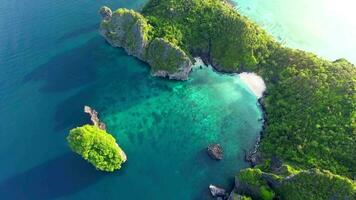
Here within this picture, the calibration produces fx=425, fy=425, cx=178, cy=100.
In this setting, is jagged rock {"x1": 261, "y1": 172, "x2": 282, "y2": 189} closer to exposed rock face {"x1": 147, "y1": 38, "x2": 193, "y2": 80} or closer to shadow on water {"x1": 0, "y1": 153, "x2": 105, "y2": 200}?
shadow on water {"x1": 0, "y1": 153, "x2": 105, "y2": 200}

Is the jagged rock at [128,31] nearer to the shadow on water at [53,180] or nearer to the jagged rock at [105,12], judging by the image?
the jagged rock at [105,12]

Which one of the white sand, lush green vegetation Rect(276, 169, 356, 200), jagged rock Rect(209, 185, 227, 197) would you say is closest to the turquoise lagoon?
the white sand

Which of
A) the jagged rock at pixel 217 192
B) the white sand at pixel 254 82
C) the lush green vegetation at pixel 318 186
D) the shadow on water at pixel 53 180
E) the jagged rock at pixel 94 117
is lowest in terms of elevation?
the shadow on water at pixel 53 180

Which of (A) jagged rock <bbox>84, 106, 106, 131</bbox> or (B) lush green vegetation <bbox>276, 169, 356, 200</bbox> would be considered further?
(A) jagged rock <bbox>84, 106, 106, 131</bbox>

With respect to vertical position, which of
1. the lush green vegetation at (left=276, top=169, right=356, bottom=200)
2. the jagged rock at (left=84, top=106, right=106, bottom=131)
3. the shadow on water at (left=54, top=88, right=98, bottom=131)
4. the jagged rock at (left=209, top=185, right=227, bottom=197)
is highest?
the lush green vegetation at (left=276, top=169, right=356, bottom=200)

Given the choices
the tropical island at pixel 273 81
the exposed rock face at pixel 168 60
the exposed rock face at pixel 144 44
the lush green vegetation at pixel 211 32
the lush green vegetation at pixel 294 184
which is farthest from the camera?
the exposed rock face at pixel 144 44

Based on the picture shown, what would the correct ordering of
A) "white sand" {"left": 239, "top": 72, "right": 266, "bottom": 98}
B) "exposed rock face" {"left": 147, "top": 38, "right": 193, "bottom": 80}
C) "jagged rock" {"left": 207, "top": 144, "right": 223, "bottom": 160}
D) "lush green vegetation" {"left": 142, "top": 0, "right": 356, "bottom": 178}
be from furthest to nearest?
"white sand" {"left": 239, "top": 72, "right": 266, "bottom": 98}, "exposed rock face" {"left": 147, "top": 38, "right": 193, "bottom": 80}, "jagged rock" {"left": 207, "top": 144, "right": 223, "bottom": 160}, "lush green vegetation" {"left": 142, "top": 0, "right": 356, "bottom": 178}

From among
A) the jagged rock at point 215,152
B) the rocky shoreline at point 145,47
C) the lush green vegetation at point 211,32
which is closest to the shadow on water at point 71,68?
the rocky shoreline at point 145,47

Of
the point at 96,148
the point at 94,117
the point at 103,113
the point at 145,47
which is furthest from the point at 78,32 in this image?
the point at 96,148

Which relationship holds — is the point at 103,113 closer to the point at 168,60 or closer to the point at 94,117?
the point at 94,117
